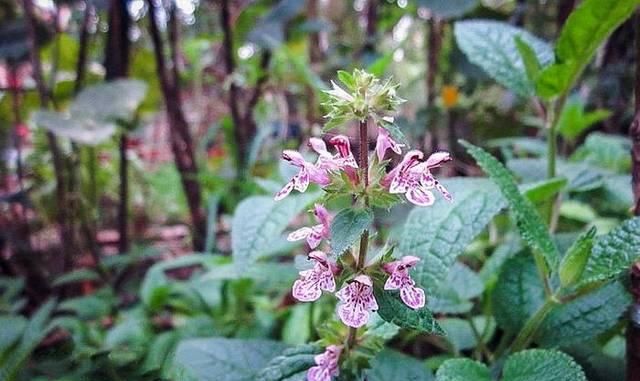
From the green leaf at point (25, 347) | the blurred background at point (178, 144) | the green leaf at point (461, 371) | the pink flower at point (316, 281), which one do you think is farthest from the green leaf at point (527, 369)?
the green leaf at point (25, 347)

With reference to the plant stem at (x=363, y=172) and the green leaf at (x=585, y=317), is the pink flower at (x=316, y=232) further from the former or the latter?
the green leaf at (x=585, y=317)

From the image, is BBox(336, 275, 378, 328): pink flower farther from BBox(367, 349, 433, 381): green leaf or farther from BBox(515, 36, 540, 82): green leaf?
BBox(515, 36, 540, 82): green leaf

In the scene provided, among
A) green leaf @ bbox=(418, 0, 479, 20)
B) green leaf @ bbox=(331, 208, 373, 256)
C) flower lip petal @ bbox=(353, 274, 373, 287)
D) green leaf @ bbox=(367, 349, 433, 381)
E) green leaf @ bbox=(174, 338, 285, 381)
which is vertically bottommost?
green leaf @ bbox=(367, 349, 433, 381)

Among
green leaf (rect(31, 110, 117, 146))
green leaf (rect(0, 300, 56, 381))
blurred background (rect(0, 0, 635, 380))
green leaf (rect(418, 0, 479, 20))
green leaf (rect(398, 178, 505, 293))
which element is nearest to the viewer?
green leaf (rect(398, 178, 505, 293))

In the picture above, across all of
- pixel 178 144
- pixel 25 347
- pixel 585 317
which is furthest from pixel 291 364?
pixel 178 144

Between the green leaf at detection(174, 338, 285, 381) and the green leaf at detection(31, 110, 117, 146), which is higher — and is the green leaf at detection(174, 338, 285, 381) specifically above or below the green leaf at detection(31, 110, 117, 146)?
below

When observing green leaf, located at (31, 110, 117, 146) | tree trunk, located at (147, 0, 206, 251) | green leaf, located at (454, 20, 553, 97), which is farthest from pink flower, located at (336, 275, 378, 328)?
tree trunk, located at (147, 0, 206, 251)
